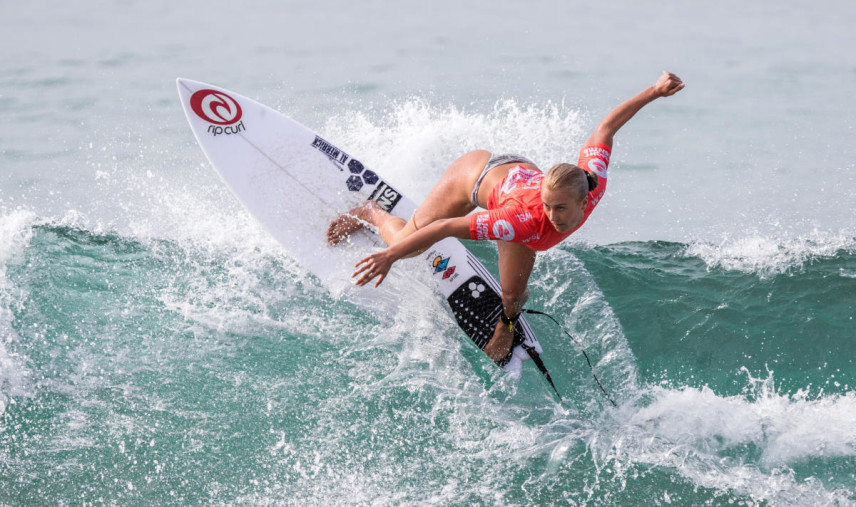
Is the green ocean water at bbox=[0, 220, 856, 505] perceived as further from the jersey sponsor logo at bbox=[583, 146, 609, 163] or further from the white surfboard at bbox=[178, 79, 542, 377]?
the jersey sponsor logo at bbox=[583, 146, 609, 163]

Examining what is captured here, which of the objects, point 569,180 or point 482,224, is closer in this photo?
point 569,180

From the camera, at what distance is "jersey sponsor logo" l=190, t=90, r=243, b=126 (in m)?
6.01

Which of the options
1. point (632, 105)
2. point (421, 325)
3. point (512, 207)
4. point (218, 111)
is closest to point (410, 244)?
point (512, 207)

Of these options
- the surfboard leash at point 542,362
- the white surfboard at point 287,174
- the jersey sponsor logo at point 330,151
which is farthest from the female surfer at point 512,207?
the jersey sponsor logo at point 330,151

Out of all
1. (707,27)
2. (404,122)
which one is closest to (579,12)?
(707,27)

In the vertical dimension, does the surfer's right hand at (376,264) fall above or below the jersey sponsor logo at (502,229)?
below

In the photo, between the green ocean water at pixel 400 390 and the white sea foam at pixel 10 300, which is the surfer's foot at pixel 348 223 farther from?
the white sea foam at pixel 10 300

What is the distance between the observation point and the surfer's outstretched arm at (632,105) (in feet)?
14.7

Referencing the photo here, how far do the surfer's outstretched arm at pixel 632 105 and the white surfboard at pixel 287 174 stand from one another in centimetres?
151

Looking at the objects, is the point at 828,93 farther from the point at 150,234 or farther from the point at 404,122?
the point at 150,234

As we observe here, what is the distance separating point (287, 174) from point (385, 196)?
73 centimetres

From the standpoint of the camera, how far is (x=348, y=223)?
19.3 ft

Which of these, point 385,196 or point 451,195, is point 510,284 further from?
point 385,196

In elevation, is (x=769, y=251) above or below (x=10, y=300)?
above
